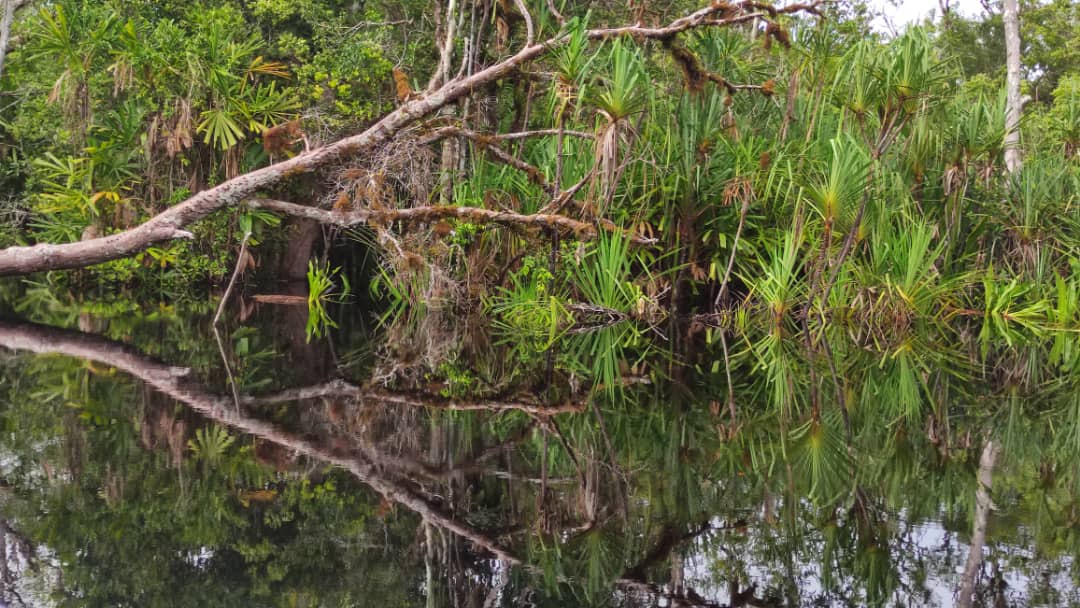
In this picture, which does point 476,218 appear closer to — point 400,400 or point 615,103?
point 615,103

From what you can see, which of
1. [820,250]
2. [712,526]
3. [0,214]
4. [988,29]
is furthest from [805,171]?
[988,29]

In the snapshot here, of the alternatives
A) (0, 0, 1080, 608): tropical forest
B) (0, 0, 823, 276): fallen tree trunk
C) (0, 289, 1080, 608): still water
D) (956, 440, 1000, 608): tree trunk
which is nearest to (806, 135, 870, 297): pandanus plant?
(0, 0, 1080, 608): tropical forest

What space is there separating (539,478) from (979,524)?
1641mm

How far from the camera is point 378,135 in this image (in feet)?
26.5

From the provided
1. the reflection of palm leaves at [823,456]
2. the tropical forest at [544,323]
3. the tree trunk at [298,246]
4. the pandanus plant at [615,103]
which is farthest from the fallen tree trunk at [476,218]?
the tree trunk at [298,246]

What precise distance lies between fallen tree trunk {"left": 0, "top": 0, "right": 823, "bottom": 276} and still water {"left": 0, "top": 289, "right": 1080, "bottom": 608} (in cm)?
132

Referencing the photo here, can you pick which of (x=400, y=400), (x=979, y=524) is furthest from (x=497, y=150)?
(x=979, y=524)

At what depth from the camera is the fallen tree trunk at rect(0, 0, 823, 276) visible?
25.1 feet

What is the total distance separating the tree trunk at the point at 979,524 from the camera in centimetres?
274

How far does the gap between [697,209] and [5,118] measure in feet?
41.9

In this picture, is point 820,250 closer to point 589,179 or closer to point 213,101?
point 589,179

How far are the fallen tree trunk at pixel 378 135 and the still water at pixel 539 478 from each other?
4.34 ft

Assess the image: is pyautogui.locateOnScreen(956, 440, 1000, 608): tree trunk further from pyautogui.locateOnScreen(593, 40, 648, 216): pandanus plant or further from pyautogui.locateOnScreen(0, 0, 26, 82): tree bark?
pyautogui.locateOnScreen(0, 0, 26, 82): tree bark

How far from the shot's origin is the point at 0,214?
50.0ft
